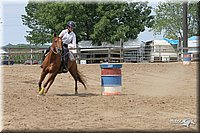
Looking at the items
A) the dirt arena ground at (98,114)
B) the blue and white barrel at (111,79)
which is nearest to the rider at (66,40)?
the blue and white barrel at (111,79)

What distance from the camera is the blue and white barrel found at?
11621 mm

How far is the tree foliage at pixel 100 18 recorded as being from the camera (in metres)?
44.0

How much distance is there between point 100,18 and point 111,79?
112 ft

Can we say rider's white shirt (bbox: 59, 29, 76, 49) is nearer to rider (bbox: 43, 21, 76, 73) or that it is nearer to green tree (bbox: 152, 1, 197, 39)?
rider (bbox: 43, 21, 76, 73)

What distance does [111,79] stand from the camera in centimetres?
1162

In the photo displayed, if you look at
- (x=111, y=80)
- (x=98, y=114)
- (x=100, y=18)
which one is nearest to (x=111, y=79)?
(x=111, y=80)

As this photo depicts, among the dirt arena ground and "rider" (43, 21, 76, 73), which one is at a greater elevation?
"rider" (43, 21, 76, 73)

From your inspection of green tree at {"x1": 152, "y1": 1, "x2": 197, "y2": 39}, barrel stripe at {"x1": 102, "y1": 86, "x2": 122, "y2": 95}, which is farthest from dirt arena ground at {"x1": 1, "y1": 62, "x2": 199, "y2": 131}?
green tree at {"x1": 152, "y1": 1, "x2": 197, "y2": 39}

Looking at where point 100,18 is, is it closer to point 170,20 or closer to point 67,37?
point 170,20

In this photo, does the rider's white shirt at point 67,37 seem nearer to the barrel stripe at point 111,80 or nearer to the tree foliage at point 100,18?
the barrel stripe at point 111,80

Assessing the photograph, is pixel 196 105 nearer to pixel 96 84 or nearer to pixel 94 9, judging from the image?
pixel 96 84

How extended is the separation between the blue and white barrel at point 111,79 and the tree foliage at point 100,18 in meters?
32.2

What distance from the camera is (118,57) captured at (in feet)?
104

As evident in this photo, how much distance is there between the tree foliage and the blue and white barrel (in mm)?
32246
